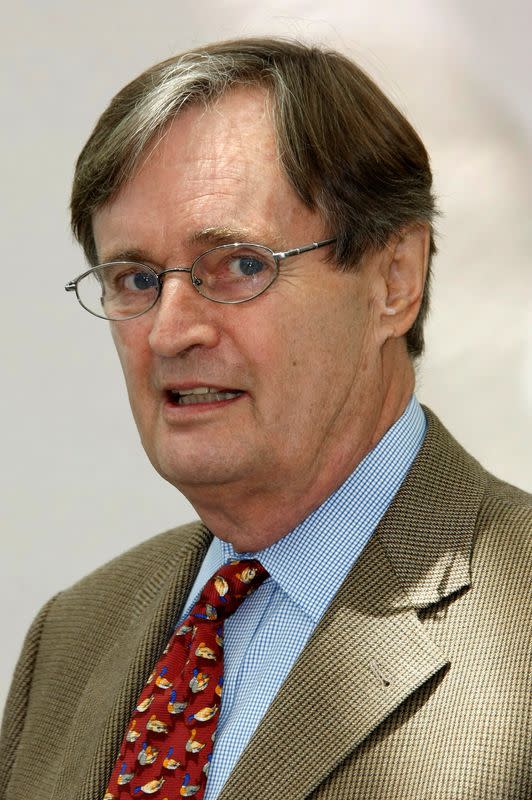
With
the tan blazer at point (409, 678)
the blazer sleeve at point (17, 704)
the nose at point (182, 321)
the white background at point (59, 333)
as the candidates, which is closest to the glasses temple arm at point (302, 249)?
the nose at point (182, 321)

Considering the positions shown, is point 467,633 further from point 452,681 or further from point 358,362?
point 358,362

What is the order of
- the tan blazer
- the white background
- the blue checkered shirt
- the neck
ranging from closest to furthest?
the tan blazer → the blue checkered shirt → the neck → the white background

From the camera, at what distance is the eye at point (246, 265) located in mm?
1870

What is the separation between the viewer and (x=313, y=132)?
1.89m

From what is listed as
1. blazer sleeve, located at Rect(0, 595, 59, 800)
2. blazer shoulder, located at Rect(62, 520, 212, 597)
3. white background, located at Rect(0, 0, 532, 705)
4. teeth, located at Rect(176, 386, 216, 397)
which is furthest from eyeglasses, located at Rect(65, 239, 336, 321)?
white background, located at Rect(0, 0, 532, 705)

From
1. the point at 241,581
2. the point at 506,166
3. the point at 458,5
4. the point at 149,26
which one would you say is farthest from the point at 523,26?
the point at 241,581

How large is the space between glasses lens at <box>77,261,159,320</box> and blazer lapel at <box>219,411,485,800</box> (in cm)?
54

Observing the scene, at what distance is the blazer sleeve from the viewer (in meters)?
2.26

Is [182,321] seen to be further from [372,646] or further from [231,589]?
[372,646]

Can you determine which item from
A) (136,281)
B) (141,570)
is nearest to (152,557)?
(141,570)

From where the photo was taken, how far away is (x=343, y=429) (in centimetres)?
193

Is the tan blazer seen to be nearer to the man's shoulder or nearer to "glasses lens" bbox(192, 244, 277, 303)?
the man's shoulder

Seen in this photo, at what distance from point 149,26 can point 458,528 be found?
184 centimetres

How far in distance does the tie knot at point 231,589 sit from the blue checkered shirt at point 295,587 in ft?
0.05
